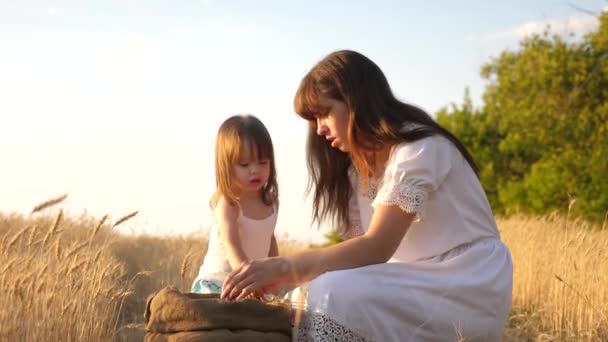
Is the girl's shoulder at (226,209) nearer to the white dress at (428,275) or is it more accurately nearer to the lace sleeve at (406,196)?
the white dress at (428,275)

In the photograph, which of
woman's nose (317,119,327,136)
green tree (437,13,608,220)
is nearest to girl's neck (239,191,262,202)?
woman's nose (317,119,327,136)

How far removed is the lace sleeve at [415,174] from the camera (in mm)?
3188

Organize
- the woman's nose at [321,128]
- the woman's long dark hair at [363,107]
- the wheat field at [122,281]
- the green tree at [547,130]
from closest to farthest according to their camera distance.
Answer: the woman's long dark hair at [363,107]
the woman's nose at [321,128]
the wheat field at [122,281]
the green tree at [547,130]

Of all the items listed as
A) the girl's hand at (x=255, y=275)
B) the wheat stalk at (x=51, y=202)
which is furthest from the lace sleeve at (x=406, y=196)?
the wheat stalk at (x=51, y=202)

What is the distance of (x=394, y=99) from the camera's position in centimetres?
359

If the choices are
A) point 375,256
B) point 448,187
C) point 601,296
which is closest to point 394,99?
point 448,187

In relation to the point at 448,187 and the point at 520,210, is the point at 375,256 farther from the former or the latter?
the point at 520,210

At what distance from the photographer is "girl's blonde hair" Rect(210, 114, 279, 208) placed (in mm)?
4371

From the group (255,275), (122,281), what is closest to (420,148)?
(255,275)

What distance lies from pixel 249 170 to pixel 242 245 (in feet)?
1.47

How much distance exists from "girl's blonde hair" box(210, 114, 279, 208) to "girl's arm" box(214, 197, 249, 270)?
49 mm

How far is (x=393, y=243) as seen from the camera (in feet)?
10.4

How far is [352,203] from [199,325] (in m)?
1.28

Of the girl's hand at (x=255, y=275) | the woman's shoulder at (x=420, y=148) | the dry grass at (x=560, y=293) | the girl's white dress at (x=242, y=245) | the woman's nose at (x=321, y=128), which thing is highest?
the woman's nose at (x=321, y=128)
